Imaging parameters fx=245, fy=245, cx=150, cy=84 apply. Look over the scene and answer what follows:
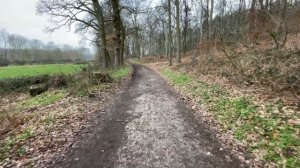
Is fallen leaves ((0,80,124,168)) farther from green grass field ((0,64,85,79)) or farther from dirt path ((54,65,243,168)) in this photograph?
green grass field ((0,64,85,79))

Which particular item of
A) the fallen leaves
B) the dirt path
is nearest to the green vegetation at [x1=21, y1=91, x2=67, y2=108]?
the fallen leaves

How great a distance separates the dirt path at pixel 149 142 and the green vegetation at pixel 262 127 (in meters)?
0.74

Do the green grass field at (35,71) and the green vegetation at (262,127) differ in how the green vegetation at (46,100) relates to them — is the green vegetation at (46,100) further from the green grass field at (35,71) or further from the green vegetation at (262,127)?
the green grass field at (35,71)

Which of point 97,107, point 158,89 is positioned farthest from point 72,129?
point 158,89

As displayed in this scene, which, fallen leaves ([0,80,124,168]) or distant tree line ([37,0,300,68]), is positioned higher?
distant tree line ([37,0,300,68])

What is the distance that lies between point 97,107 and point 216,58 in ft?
34.3

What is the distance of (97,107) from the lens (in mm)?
9789

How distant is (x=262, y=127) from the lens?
6316 mm

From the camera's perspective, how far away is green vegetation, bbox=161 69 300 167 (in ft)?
16.9

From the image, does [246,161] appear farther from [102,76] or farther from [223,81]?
[102,76]

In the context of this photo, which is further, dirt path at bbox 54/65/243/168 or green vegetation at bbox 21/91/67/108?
green vegetation at bbox 21/91/67/108

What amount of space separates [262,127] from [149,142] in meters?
2.93

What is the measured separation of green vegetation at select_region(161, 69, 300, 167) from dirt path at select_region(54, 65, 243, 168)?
2.43 feet

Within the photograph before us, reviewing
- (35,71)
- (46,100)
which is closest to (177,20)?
(46,100)
